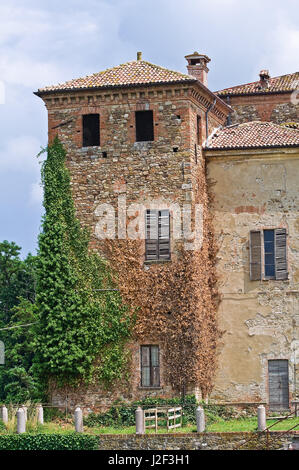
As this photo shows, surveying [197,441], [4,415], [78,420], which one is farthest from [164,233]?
[4,415]

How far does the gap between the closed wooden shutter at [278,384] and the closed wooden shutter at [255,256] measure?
294 centimetres

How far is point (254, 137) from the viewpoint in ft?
133

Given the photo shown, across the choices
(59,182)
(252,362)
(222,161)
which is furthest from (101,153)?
(252,362)

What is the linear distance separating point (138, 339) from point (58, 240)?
13.9 ft

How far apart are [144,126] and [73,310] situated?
6752 millimetres

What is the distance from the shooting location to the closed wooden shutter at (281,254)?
129 feet

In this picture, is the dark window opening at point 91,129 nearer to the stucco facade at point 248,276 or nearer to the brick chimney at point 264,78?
the stucco facade at point 248,276

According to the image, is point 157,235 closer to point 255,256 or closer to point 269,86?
point 255,256

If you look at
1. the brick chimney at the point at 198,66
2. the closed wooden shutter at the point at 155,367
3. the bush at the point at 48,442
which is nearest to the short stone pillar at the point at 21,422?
the bush at the point at 48,442

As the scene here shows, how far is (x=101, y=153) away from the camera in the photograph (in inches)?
1559
